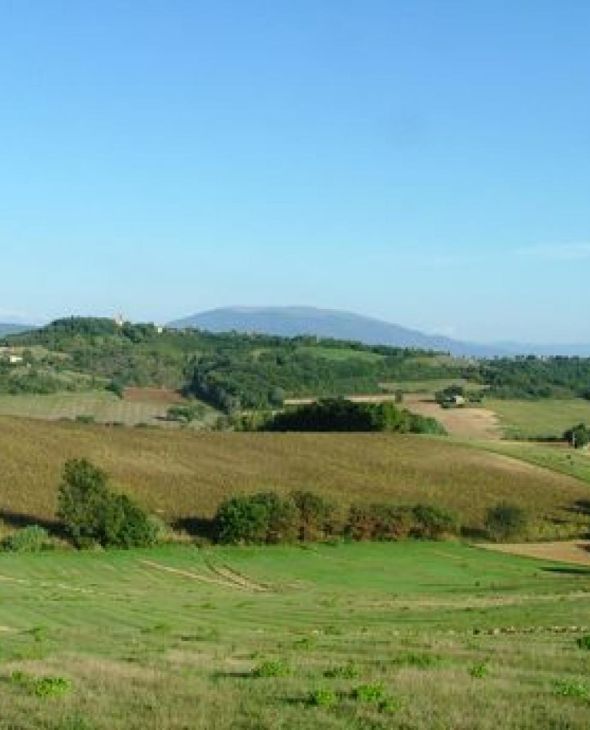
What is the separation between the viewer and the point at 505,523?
85.1 m

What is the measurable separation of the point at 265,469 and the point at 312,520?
25045 millimetres

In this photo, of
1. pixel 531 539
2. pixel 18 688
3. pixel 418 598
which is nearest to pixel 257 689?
pixel 18 688

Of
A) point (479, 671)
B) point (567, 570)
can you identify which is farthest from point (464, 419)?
point (479, 671)

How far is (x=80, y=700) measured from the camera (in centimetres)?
1797

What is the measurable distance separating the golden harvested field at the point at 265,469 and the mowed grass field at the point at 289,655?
30428mm

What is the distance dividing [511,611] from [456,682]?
17.6m

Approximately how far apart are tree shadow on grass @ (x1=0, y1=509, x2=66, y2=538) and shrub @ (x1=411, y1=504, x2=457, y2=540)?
84.7 ft

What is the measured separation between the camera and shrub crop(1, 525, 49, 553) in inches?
2749

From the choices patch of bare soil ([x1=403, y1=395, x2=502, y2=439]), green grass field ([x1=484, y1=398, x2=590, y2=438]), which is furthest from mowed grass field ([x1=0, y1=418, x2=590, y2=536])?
green grass field ([x1=484, y1=398, x2=590, y2=438])

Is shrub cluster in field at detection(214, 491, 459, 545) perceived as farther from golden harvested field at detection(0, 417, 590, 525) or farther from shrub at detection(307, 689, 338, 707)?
shrub at detection(307, 689, 338, 707)

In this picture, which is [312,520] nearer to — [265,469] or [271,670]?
[265,469]

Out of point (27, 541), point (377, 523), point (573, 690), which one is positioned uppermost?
point (573, 690)

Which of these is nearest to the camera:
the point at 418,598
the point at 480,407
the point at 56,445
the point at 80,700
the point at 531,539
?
the point at 80,700

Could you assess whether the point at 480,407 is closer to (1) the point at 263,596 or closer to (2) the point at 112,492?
(2) the point at 112,492
